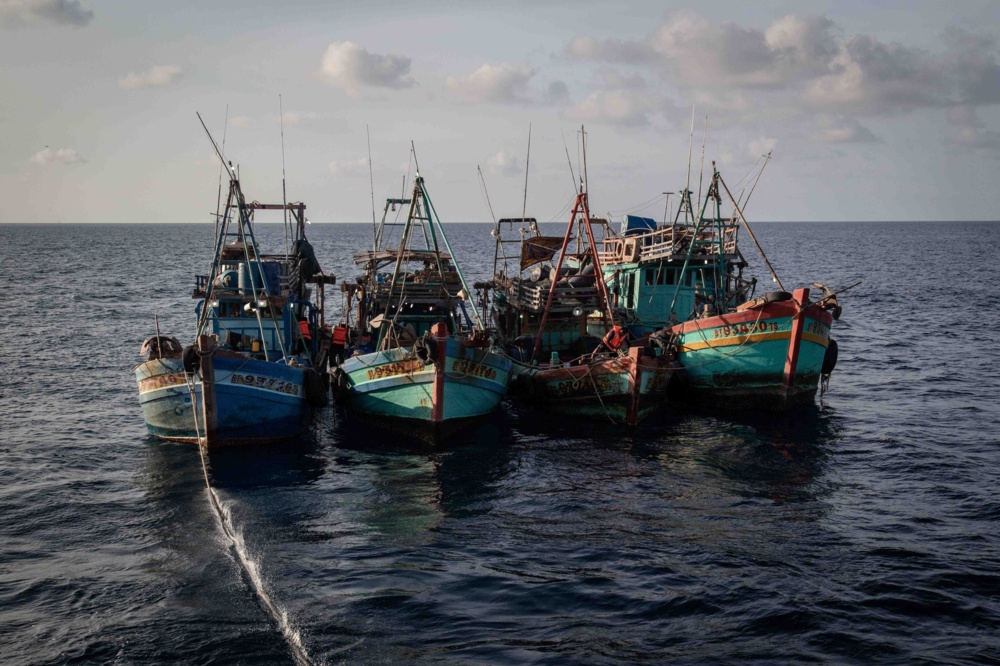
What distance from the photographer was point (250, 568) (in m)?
14.8

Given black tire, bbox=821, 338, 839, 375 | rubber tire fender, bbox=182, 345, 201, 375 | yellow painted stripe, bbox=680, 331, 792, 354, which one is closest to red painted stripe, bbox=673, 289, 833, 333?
yellow painted stripe, bbox=680, 331, 792, 354

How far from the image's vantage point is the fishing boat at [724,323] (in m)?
25.9

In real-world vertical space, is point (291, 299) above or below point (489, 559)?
above

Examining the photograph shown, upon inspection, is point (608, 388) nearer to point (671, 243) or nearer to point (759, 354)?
point (759, 354)

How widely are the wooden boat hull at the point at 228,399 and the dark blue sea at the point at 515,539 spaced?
64 cm

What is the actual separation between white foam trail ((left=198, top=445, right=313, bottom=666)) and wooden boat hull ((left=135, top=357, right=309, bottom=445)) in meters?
2.32

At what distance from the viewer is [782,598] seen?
14.0 metres

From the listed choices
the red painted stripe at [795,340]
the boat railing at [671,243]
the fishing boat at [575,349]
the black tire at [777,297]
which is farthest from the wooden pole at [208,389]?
the boat railing at [671,243]

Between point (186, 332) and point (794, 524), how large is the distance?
3803cm

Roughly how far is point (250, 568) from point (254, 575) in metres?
0.35

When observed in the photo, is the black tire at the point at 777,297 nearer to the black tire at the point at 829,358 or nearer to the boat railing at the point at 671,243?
the black tire at the point at 829,358

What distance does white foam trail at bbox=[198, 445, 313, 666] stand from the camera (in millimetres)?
12141

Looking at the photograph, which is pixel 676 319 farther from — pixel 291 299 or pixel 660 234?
pixel 291 299

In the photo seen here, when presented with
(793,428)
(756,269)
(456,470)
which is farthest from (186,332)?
(756,269)
